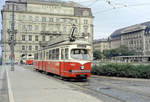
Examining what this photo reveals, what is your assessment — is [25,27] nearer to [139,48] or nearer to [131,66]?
[139,48]

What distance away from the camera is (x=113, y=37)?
164m

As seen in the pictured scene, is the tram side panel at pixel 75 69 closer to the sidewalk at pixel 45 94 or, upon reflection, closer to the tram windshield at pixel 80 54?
the tram windshield at pixel 80 54

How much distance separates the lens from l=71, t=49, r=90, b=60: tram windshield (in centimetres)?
1742

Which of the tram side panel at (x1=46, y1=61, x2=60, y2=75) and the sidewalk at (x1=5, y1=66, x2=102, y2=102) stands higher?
the tram side panel at (x1=46, y1=61, x2=60, y2=75)

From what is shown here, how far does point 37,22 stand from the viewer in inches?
3629

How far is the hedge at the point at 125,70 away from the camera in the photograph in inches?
763

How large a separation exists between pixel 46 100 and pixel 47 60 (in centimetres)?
1422

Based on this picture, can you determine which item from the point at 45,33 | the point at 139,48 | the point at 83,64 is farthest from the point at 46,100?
the point at 139,48

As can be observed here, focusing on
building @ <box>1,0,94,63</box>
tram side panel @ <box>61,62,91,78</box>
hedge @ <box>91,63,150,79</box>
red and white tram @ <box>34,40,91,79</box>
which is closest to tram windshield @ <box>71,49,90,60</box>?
red and white tram @ <box>34,40,91,79</box>

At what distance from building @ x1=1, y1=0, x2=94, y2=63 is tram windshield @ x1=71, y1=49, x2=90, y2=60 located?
69.2 m

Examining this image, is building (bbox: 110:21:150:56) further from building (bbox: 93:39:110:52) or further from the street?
the street

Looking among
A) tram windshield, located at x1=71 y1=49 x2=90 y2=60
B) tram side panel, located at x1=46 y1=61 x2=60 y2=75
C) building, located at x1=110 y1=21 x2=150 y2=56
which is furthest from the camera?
building, located at x1=110 y1=21 x2=150 y2=56

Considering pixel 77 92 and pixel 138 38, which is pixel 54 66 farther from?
pixel 138 38

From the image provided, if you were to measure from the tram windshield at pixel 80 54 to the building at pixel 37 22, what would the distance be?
227ft
